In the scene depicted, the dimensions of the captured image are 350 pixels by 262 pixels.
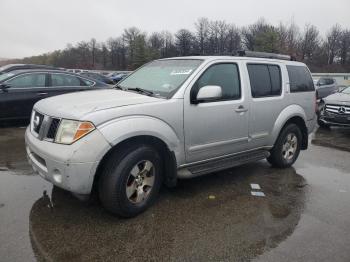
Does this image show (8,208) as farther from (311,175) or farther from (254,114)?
(311,175)

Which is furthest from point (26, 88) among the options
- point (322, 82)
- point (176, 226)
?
point (322, 82)

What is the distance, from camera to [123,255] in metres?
3.09

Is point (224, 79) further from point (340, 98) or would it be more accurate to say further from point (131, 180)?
point (340, 98)

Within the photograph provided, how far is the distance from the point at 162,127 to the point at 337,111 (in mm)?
7750

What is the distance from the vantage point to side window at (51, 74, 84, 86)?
28.5 ft

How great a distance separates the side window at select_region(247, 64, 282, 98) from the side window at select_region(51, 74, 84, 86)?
18.0 ft

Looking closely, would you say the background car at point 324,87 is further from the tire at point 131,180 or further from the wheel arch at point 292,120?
the tire at point 131,180

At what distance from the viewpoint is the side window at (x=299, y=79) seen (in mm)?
5762

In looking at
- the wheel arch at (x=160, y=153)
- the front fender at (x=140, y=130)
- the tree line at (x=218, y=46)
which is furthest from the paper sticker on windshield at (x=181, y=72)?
the tree line at (x=218, y=46)

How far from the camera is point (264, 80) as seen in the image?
5246 millimetres

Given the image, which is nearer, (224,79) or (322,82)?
(224,79)

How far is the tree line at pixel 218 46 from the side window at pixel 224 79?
191 feet

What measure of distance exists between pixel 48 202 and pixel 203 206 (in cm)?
186

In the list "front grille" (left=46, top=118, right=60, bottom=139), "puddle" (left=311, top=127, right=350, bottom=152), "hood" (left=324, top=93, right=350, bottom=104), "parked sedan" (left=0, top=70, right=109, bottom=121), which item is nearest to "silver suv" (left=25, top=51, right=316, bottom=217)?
"front grille" (left=46, top=118, right=60, bottom=139)
